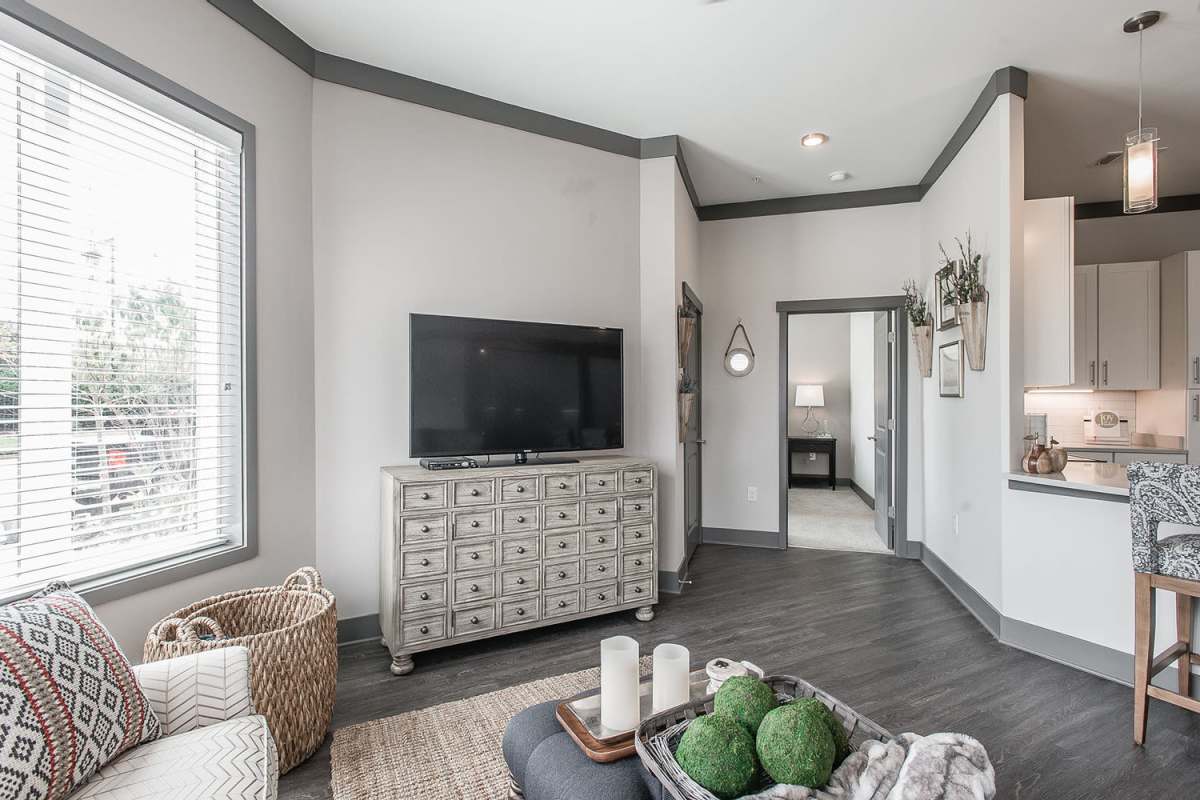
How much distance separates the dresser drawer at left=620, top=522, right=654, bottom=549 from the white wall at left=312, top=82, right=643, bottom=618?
1.23 meters

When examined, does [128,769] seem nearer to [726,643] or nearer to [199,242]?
[199,242]

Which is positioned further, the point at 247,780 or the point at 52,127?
the point at 52,127

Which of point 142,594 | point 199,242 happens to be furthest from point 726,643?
point 199,242

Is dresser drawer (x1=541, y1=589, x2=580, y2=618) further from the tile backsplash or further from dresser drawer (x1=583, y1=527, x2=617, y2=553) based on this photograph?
the tile backsplash

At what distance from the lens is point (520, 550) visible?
284cm

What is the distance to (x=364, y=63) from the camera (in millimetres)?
2877

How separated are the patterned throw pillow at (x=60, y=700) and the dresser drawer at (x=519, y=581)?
1549 millimetres

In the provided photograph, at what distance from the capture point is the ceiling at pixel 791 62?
8.14ft

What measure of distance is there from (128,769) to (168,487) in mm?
1244

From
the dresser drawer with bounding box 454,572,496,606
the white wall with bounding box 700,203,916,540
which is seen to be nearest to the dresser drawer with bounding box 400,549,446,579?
the dresser drawer with bounding box 454,572,496,606

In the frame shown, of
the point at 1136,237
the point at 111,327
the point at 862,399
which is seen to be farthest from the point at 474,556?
the point at 862,399

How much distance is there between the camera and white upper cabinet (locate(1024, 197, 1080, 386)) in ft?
9.41

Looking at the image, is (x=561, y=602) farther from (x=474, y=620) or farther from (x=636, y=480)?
(x=636, y=480)

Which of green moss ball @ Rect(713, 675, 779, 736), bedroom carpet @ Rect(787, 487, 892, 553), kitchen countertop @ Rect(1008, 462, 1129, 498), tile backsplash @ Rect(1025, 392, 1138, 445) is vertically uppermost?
tile backsplash @ Rect(1025, 392, 1138, 445)
